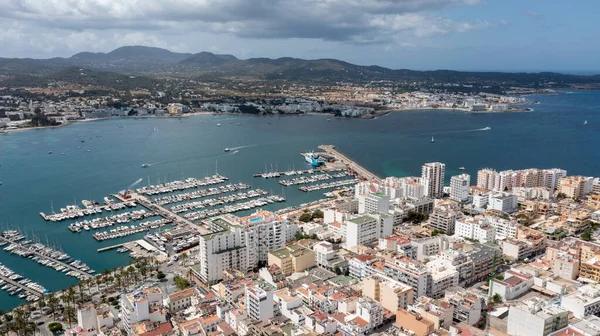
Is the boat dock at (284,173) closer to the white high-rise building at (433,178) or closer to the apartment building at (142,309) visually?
the white high-rise building at (433,178)

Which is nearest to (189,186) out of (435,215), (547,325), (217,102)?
(435,215)

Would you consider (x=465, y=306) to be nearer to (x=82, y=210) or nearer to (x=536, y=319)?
(x=536, y=319)

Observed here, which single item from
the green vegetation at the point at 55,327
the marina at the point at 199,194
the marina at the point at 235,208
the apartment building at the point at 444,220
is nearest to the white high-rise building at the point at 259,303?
the green vegetation at the point at 55,327

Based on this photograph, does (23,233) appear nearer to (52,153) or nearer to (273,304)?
(273,304)

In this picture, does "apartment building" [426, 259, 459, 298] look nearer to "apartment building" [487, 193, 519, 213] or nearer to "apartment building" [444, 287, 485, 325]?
"apartment building" [444, 287, 485, 325]

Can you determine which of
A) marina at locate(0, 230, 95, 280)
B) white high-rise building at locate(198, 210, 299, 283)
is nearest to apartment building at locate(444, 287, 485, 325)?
white high-rise building at locate(198, 210, 299, 283)

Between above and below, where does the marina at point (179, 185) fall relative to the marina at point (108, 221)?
above

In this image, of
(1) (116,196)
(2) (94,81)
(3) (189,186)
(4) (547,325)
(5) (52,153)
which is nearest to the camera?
(4) (547,325)
